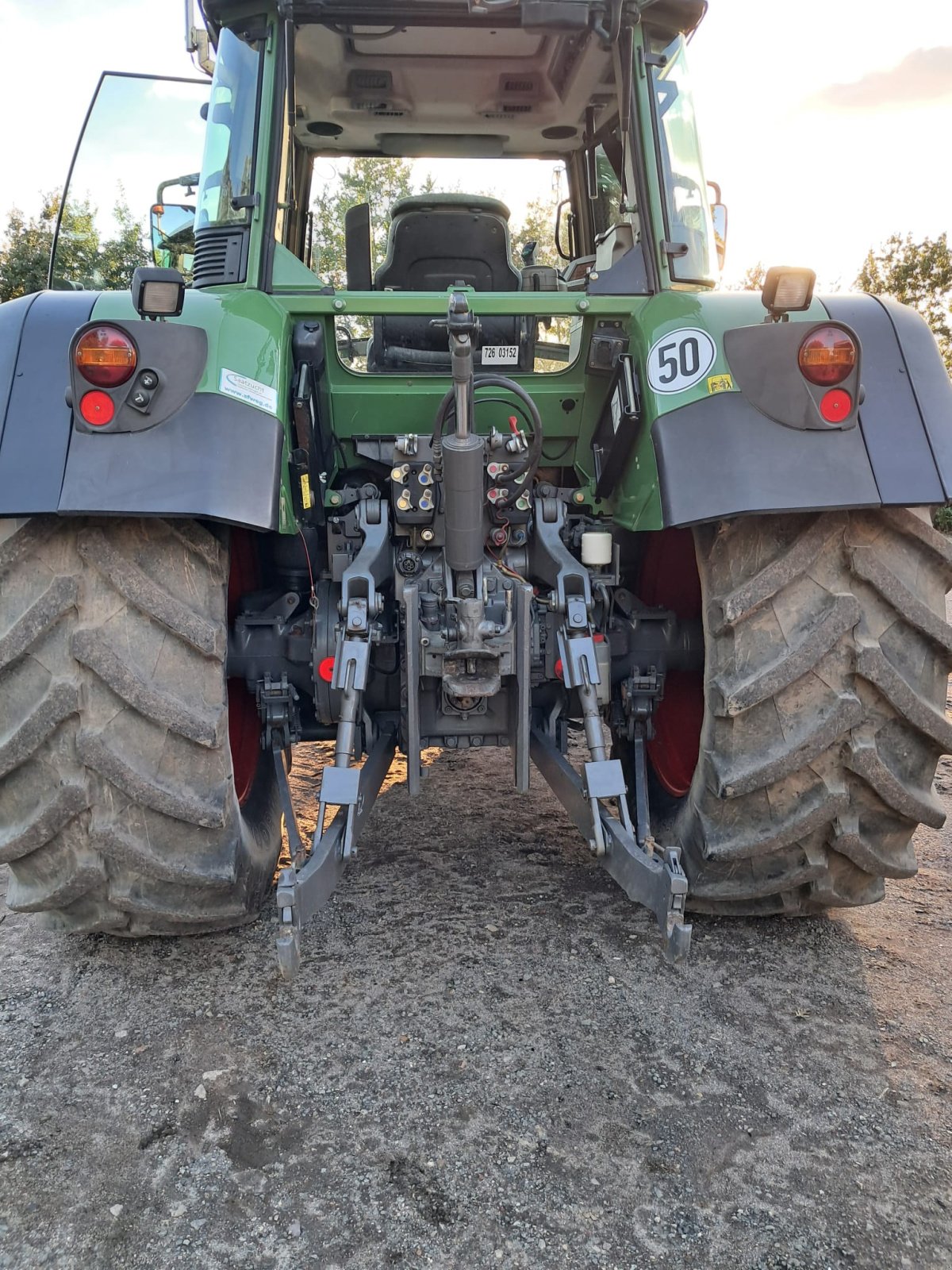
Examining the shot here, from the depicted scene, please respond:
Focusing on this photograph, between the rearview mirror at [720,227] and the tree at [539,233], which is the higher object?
the tree at [539,233]

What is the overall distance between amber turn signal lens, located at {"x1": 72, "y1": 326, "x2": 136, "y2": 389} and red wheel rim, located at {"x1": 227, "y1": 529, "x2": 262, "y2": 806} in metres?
0.81

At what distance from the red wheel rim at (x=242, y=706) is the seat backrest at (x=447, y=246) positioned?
126cm

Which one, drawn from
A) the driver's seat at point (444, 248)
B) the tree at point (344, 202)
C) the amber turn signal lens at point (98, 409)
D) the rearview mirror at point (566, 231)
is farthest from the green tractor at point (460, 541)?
the rearview mirror at point (566, 231)

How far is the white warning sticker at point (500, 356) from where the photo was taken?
3086 millimetres

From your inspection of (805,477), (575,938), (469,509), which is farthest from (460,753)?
(805,477)

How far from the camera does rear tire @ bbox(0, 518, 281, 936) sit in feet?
7.04

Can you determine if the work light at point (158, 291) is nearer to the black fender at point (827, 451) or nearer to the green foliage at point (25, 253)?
the black fender at point (827, 451)

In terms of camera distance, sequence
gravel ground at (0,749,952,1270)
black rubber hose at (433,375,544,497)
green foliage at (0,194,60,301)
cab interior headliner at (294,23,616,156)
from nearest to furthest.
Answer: gravel ground at (0,749,952,1270) < black rubber hose at (433,375,544,497) < cab interior headliner at (294,23,616,156) < green foliage at (0,194,60,301)

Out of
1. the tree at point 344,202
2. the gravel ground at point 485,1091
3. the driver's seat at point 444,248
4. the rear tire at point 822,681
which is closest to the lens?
the gravel ground at point 485,1091

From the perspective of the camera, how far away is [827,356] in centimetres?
220

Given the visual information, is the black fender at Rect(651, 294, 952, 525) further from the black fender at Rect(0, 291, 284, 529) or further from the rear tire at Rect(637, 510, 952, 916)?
the black fender at Rect(0, 291, 284, 529)

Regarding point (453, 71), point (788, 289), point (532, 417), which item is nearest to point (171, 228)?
point (453, 71)

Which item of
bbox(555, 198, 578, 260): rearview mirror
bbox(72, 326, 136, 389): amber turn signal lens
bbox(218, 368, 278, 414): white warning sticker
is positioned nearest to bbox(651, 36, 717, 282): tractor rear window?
bbox(555, 198, 578, 260): rearview mirror

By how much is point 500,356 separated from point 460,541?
2.95 ft
